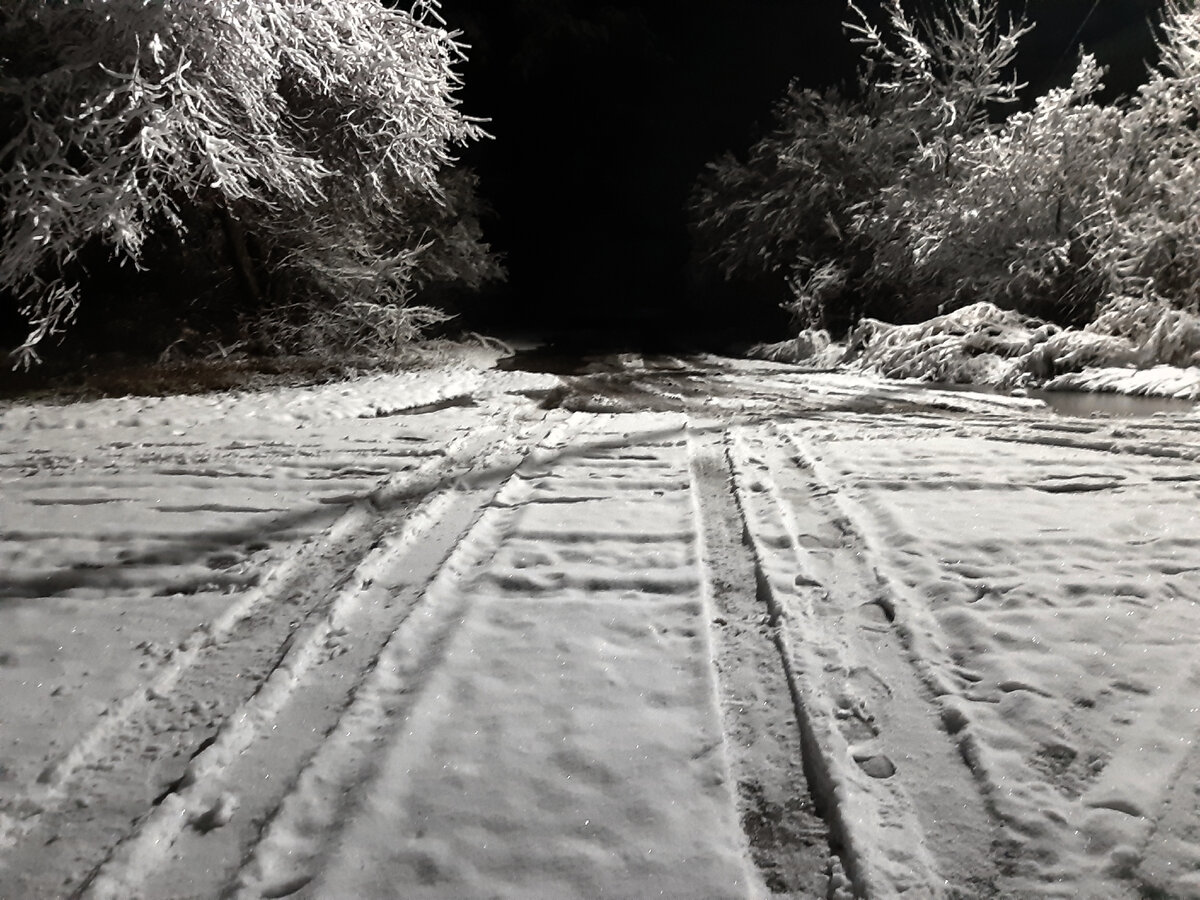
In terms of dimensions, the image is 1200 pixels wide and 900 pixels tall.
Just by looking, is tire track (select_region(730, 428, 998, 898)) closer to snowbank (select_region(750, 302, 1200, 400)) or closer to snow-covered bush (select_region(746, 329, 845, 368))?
snowbank (select_region(750, 302, 1200, 400))

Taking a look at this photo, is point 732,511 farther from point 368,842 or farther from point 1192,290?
Answer: point 1192,290

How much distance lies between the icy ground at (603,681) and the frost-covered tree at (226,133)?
4.11 m

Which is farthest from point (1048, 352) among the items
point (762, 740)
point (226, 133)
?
point (226, 133)

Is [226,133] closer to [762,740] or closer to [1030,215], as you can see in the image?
[762,740]

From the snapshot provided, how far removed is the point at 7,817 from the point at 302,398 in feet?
22.5

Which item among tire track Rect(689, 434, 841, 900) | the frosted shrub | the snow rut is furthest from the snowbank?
the snow rut

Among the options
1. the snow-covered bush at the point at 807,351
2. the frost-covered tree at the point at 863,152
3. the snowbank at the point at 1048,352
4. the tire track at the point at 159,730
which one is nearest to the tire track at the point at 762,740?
the tire track at the point at 159,730

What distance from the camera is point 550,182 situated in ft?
109

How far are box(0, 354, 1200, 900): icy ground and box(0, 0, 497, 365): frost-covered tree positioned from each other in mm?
4111

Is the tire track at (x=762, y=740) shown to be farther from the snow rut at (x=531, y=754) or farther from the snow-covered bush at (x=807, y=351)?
the snow-covered bush at (x=807, y=351)

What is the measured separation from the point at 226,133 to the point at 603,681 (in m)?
9.22

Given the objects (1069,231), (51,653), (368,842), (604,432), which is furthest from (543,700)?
(1069,231)

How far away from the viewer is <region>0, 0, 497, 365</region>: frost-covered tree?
24.9ft

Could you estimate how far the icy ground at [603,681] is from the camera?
6.10ft
